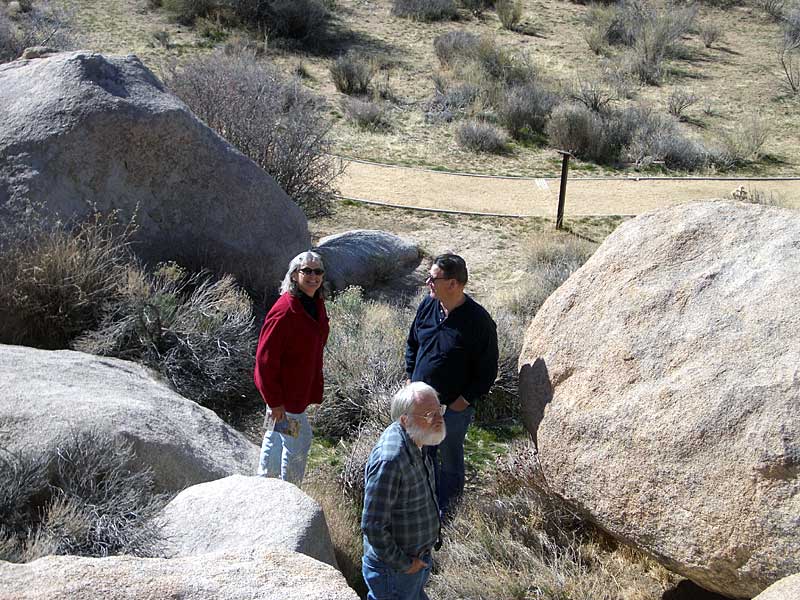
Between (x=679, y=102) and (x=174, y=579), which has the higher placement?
(x=174, y=579)

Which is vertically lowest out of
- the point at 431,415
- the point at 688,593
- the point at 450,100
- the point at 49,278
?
the point at 450,100

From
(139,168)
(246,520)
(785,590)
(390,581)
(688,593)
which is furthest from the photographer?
(139,168)

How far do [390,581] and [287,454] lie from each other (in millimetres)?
1263

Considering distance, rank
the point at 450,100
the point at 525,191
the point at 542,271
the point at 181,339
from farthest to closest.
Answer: the point at 450,100
the point at 525,191
the point at 542,271
the point at 181,339

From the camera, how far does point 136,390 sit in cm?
543

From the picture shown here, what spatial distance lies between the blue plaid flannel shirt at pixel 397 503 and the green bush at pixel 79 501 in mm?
1050

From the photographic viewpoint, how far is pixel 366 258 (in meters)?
9.16

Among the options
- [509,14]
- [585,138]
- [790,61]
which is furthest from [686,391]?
[509,14]

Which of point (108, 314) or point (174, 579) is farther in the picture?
point (108, 314)

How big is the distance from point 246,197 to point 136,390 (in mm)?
2829

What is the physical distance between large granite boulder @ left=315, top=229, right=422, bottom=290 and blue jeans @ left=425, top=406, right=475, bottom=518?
3847 mm

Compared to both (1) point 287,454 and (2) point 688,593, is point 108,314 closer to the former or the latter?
(1) point 287,454

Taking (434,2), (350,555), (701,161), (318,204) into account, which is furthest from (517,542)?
(434,2)

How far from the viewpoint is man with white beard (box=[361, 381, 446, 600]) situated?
3.54 metres
